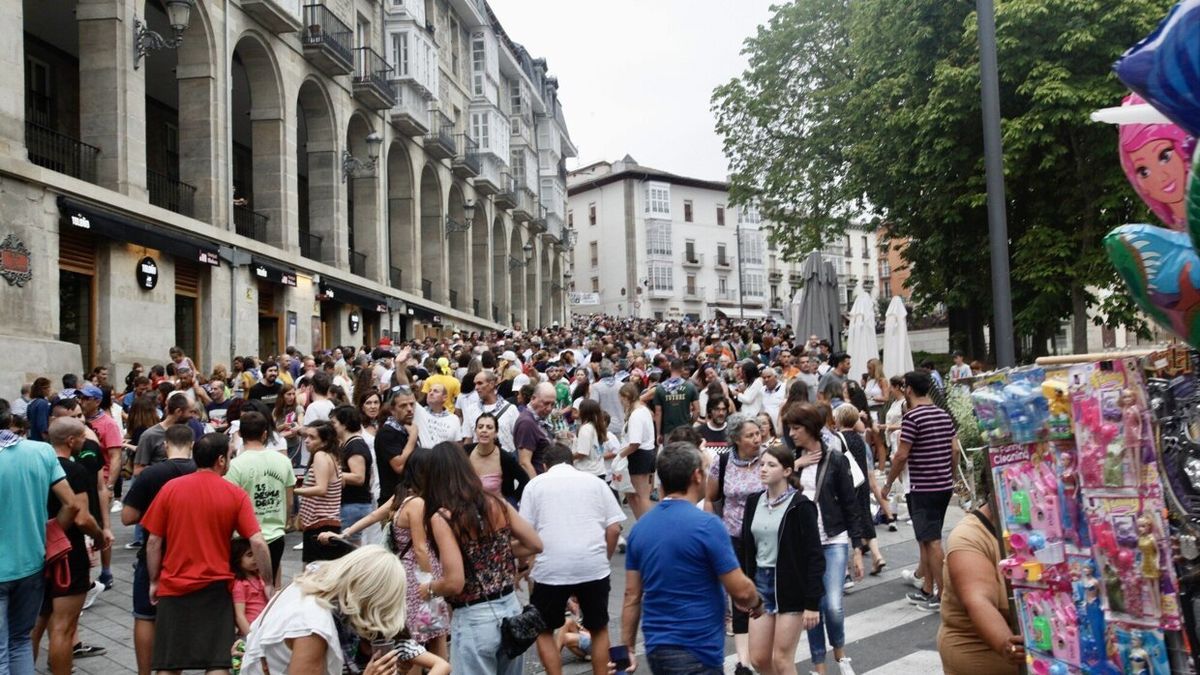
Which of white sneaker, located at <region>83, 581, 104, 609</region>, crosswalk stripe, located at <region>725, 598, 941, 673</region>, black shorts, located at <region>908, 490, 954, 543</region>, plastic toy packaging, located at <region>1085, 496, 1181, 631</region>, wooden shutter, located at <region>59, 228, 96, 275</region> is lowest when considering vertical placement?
crosswalk stripe, located at <region>725, 598, 941, 673</region>

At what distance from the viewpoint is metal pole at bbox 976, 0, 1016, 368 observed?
750cm

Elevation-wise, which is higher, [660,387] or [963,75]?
[963,75]

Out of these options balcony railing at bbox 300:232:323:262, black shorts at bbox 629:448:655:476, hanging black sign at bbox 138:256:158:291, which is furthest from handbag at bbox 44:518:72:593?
balcony railing at bbox 300:232:323:262

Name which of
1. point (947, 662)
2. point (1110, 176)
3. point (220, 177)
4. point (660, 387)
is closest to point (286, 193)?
point (220, 177)

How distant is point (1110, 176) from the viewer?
2069cm

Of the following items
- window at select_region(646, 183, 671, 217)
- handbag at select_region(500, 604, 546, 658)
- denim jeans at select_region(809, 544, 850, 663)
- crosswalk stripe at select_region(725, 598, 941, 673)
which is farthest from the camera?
window at select_region(646, 183, 671, 217)

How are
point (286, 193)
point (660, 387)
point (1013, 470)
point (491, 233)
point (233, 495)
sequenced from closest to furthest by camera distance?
point (1013, 470) < point (233, 495) < point (660, 387) < point (286, 193) < point (491, 233)

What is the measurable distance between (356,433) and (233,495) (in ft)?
7.31

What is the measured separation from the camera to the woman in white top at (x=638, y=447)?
10781mm

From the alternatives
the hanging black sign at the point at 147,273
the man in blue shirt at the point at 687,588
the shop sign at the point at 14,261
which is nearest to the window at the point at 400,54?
the hanging black sign at the point at 147,273

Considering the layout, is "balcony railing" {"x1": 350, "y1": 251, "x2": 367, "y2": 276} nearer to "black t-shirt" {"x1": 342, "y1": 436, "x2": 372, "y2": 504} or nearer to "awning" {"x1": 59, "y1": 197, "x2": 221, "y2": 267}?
"awning" {"x1": 59, "y1": 197, "x2": 221, "y2": 267}

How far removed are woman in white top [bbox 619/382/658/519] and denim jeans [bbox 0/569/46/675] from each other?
5994 millimetres

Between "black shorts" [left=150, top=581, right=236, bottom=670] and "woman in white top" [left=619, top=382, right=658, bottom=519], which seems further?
"woman in white top" [left=619, top=382, right=658, bottom=519]

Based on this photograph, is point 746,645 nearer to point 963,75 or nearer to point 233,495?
point 233,495
